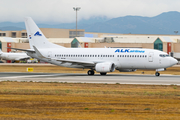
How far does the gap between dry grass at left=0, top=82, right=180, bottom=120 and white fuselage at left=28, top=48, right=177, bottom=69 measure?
22.1 metres

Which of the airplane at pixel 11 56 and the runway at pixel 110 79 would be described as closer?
the runway at pixel 110 79

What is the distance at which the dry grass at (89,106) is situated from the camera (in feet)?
54.6

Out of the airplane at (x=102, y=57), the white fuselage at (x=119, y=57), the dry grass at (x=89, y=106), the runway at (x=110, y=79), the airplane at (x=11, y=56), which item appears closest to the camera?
the dry grass at (x=89, y=106)

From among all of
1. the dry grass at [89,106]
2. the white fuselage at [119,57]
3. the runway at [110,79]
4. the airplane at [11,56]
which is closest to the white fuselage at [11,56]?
the airplane at [11,56]

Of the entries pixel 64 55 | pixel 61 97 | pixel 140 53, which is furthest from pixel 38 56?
pixel 61 97

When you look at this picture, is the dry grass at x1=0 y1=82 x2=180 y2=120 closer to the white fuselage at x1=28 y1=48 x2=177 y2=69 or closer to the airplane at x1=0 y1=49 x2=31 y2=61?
the white fuselage at x1=28 y1=48 x2=177 y2=69

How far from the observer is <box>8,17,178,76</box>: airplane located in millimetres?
47594

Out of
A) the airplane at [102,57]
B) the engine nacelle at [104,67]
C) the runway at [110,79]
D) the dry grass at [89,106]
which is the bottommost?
the dry grass at [89,106]

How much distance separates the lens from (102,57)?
165ft

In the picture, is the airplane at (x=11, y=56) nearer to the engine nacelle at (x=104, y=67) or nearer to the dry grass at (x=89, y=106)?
the engine nacelle at (x=104, y=67)

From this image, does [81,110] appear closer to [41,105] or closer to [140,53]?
[41,105]

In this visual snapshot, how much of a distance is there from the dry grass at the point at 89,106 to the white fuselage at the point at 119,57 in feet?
72.5

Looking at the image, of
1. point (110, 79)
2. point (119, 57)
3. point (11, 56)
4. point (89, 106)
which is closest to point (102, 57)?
point (119, 57)

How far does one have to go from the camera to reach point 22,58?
12694 centimetres
